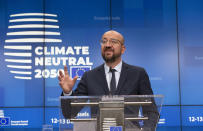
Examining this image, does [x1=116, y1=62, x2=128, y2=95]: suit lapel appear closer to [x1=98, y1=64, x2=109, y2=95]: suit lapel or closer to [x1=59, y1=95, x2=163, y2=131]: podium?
[x1=98, y1=64, x2=109, y2=95]: suit lapel

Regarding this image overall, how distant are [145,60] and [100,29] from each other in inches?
42.7

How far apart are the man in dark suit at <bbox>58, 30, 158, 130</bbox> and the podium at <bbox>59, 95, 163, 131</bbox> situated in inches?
22.8

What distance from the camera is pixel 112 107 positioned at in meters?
1.38

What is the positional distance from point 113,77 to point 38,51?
4.19 metres

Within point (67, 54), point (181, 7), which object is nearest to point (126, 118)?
point (67, 54)

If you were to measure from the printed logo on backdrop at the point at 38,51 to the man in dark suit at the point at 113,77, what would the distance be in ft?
12.5

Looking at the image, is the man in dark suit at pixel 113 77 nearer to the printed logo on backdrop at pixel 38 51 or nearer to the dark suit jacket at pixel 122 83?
the dark suit jacket at pixel 122 83

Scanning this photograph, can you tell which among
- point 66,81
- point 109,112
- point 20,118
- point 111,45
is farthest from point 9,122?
point 109,112

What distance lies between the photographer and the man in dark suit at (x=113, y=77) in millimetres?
2072

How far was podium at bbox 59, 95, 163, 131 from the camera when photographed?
137cm

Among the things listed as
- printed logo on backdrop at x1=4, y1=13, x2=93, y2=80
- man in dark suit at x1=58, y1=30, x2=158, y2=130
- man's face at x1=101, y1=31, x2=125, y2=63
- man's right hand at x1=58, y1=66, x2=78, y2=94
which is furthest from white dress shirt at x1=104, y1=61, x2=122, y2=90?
printed logo on backdrop at x1=4, y1=13, x2=93, y2=80

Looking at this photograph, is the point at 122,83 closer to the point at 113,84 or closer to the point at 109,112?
the point at 113,84

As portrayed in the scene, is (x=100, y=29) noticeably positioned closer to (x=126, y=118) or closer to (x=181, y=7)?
(x=181, y=7)

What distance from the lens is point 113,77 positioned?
2131mm
